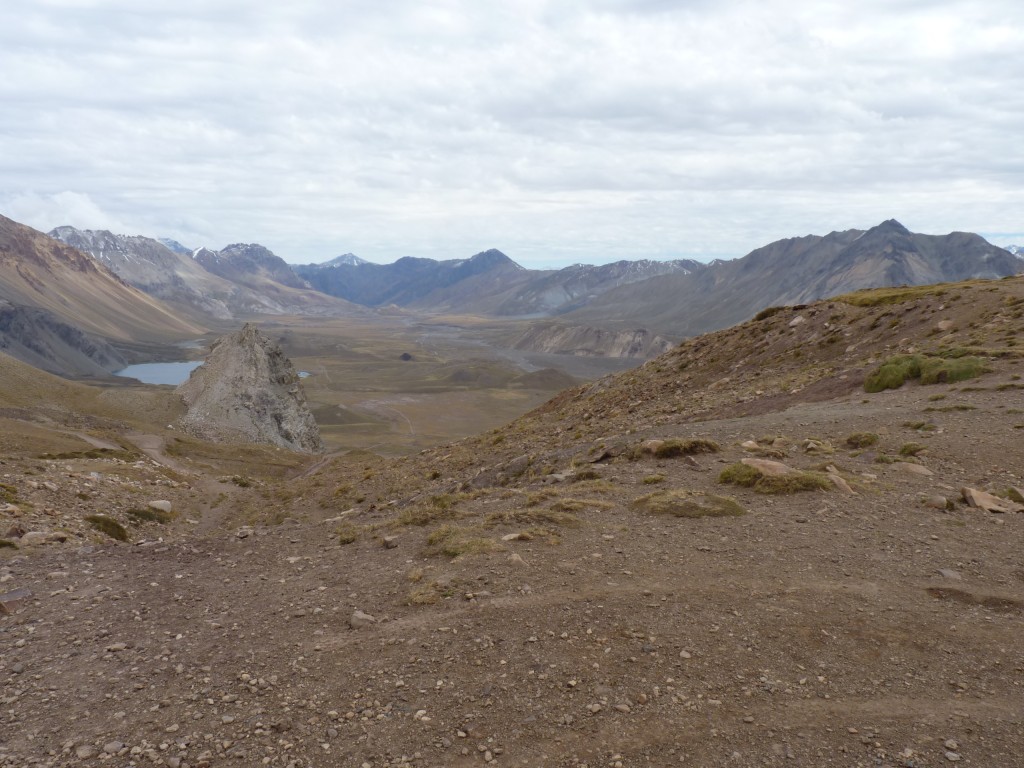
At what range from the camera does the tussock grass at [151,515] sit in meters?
24.8

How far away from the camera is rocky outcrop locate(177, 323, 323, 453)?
8000 cm

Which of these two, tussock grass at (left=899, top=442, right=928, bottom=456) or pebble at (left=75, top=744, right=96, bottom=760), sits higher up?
tussock grass at (left=899, top=442, right=928, bottom=456)

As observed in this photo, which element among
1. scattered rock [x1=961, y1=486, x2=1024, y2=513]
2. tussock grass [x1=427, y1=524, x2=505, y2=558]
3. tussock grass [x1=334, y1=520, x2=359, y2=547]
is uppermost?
scattered rock [x1=961, y1=486, x2=1024, y2=513]

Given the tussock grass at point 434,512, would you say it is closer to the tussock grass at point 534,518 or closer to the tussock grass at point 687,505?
the tussock grass at point 534,518

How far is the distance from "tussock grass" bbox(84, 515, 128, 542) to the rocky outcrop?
192ft

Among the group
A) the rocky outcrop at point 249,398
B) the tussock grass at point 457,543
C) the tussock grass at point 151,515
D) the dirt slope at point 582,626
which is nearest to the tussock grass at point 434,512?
the dirt slope at point 582,626

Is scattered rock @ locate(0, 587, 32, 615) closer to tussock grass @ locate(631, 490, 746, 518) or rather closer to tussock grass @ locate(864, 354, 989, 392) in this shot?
tussock grass @ locate(631, 490, 746, 518)

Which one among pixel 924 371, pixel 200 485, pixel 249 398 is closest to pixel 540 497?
pixel 924 371

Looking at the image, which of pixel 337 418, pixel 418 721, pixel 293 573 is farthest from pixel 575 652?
pixel 337 418

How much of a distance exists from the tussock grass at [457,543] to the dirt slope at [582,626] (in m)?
0.07

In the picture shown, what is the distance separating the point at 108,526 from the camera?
2114 cm

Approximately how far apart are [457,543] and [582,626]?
4.32 meters

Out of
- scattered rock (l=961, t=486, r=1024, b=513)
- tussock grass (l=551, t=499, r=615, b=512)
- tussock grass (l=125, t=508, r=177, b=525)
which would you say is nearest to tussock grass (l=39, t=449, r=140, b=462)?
tussock grass (l=125, t=508, r=177, b=525)

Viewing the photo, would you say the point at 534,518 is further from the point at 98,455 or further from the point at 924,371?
the point at 98,455
